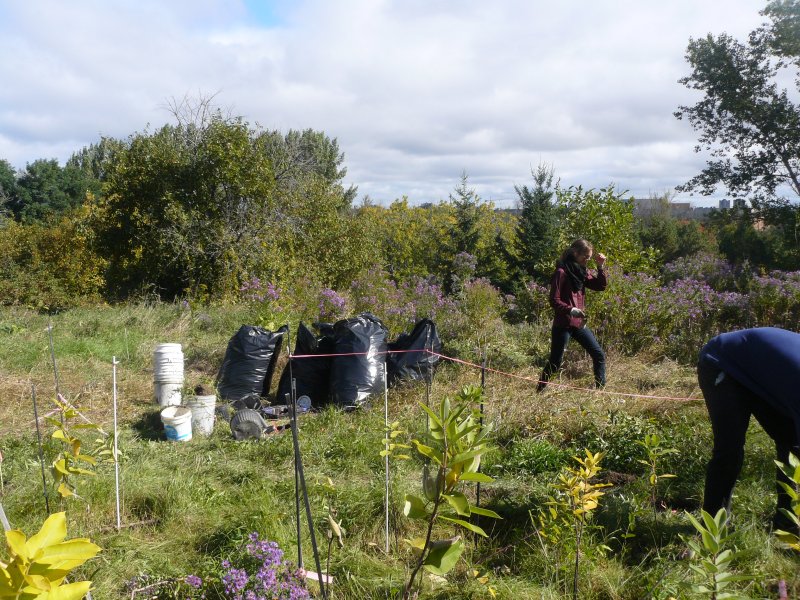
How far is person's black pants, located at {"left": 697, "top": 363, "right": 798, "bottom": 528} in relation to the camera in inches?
107

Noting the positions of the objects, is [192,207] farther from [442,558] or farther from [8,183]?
[8,183]

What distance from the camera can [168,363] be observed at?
17.5 feet

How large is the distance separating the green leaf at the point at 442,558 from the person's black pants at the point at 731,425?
1.90 meters

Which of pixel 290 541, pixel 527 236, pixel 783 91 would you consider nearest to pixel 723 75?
pixel 783 91

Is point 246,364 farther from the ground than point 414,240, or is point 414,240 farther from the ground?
point 414,240

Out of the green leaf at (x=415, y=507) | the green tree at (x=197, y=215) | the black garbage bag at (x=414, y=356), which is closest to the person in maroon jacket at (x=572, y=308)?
the black garbage bag at (x=414, y=356)

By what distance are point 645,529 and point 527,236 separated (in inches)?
522

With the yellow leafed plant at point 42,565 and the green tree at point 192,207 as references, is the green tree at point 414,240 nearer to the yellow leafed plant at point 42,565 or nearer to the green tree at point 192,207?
the green tree at point 192,207

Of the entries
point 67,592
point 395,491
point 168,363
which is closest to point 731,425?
point 395,491

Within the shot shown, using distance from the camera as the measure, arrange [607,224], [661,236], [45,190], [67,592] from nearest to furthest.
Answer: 1. [67,592]
2. [607,224]
3. [661,236]
4. [45,190]

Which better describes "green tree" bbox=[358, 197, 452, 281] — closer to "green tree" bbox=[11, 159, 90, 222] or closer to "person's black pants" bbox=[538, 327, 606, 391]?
"person's black pants" bbox=[538, 327, 606, 391]

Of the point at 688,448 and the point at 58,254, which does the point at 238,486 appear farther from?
the point at 58,254

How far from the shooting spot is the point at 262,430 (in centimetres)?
465

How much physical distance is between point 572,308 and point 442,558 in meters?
4.35
